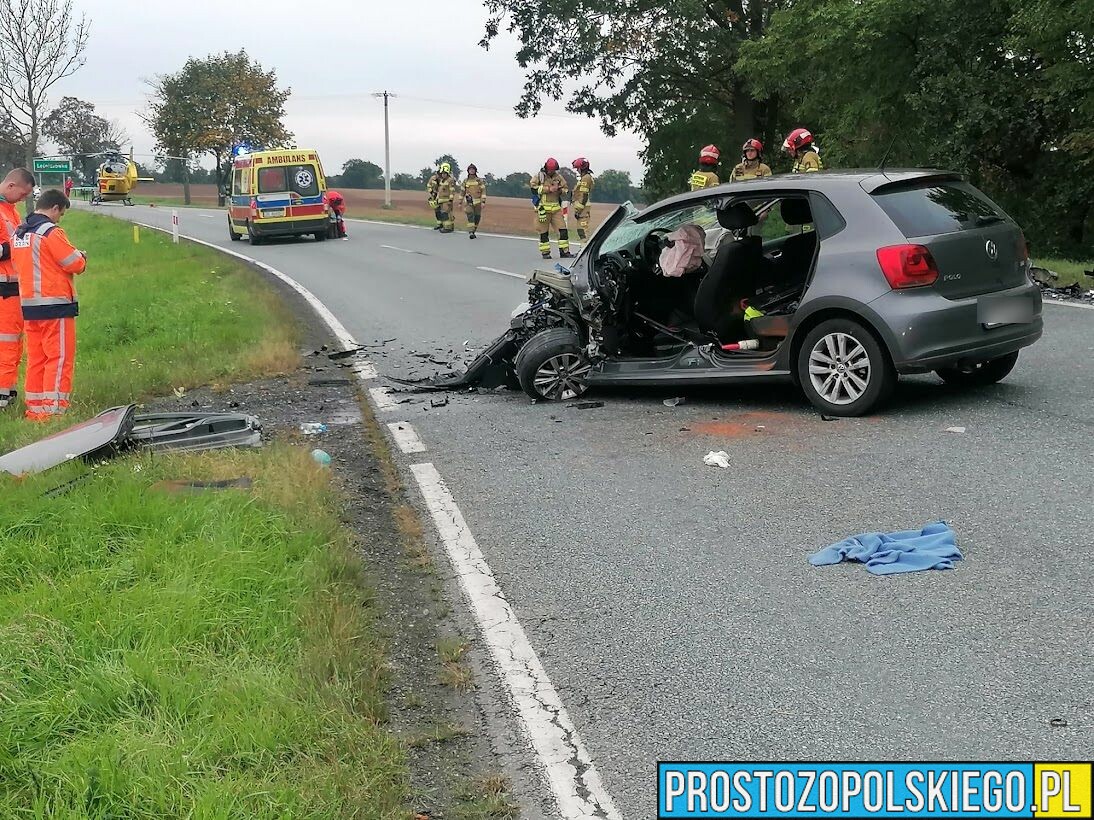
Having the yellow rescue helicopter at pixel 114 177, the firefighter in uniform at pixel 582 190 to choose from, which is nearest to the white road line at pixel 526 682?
the firefighter in uniform at pixel 582 190

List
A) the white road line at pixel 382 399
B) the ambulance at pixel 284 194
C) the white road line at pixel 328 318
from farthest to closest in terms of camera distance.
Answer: the ambulance at pixel 284 194 → the white road line at pixel 328 318 → the white road line at pixel 382 399

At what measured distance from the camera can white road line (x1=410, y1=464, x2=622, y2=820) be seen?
3.17m

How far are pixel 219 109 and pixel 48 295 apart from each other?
71.1m

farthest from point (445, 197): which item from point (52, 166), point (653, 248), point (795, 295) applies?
point (52, 166)

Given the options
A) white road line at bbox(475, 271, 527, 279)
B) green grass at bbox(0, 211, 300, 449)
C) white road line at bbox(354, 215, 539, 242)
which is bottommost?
green grass at bbox(0, 211, 300, 449)

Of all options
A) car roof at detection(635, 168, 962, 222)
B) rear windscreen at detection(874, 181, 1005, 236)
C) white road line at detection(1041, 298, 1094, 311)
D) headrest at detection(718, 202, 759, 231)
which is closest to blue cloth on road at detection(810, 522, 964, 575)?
rear windscreen at detection(874, 181, 1005, 236)

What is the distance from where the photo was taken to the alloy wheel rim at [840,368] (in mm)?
7164

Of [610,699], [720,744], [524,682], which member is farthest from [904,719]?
[524,682]

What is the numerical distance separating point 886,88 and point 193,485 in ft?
60.7

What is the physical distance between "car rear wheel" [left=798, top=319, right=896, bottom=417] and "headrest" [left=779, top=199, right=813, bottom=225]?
0.91m

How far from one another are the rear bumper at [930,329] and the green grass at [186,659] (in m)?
3.52

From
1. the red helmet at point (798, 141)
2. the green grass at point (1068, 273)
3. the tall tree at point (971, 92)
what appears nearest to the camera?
the red helmet at point (798, 141)

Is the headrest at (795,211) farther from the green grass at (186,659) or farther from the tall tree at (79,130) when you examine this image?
the tall tree at (79,130)

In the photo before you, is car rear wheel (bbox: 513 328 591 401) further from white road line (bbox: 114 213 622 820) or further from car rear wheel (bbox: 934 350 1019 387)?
car rear wheel (bbox: 934 350 1019 387)
